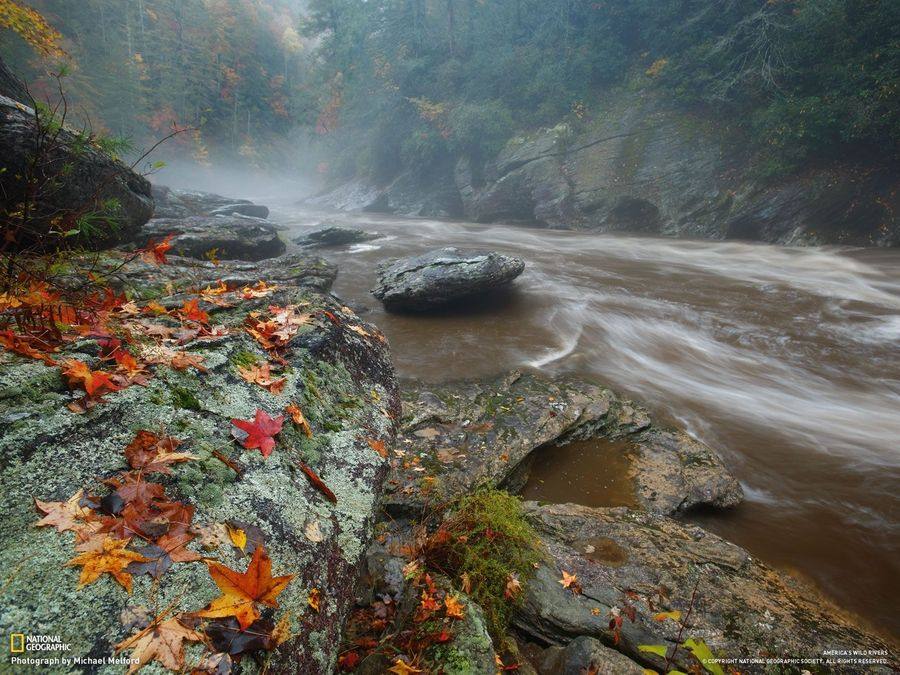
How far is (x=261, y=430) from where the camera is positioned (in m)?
1.89

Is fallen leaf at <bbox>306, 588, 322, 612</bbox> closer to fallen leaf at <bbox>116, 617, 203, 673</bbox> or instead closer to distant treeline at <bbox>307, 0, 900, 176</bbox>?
fallen leaf at <bbox>116, 617, 203, 673</bbox>

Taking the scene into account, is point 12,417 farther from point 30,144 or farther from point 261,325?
point 30,144

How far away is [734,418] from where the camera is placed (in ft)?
17.0

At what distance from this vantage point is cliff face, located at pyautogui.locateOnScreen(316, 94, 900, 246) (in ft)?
41.3

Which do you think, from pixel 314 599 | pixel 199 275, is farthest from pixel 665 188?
pixel 314 599

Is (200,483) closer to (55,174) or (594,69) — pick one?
(55,174)

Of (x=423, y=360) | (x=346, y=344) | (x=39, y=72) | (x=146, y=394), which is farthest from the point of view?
(x=39, y=72)

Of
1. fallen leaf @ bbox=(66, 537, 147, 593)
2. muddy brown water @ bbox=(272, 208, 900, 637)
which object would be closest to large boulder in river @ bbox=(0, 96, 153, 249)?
fallen leaf @ bbox=(66, 537, 147, 593)

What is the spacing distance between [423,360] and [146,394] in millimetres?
4442

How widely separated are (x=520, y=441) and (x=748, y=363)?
486 cm

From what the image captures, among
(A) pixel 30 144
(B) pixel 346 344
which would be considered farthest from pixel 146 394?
(A) pixel 30 144

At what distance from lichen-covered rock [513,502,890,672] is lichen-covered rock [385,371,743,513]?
2.28ft

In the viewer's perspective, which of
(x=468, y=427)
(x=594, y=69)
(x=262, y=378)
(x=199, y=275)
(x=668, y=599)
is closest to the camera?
(x=262, y=378)

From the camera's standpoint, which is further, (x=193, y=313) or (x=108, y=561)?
(x=193, y=313)
